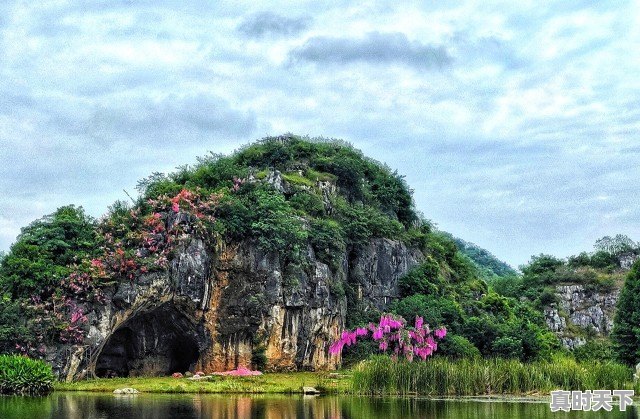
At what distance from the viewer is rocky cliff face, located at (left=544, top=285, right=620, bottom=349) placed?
243 feet

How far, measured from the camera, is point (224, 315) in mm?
41781

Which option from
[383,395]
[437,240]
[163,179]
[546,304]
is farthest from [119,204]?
[546,304]

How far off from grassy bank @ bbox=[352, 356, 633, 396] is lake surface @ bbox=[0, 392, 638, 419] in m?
1.70

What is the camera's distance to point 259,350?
41.5 m

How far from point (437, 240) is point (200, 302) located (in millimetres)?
30388

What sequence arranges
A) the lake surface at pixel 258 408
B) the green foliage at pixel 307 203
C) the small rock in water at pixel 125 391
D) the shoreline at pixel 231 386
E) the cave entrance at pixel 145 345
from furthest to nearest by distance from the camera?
the green foliage at pixel 307 203 < the cave entrance at pixel 145 345 < the small rock in water at pixel 125 391 < the shoreline at pixel 231 386 < the lake surface at pixel 258 408

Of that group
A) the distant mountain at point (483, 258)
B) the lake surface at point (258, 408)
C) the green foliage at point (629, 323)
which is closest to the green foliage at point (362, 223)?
the green foliage at point (629, 323)

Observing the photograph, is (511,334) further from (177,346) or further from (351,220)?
(177,346)

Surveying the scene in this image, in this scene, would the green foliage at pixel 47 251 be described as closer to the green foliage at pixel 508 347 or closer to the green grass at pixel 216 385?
the green grass at pixel 216 385

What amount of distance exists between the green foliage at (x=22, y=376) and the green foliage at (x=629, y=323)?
3369 cm

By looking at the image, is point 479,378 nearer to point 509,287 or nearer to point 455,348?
point 455,348

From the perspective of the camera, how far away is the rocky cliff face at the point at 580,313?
2918 inches

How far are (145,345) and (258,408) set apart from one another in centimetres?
1879

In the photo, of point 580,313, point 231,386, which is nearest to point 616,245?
point 580,313
